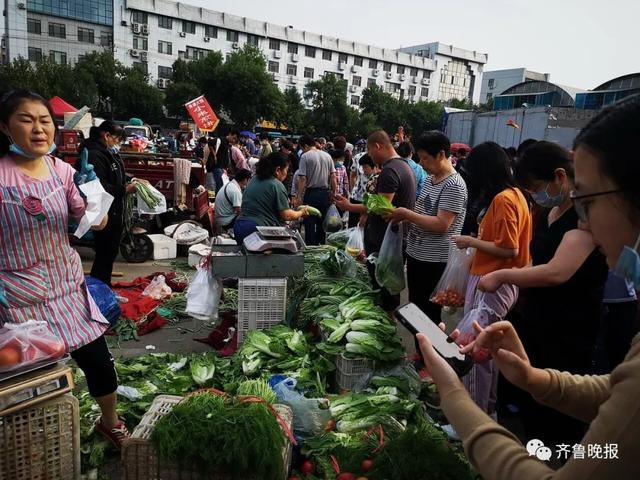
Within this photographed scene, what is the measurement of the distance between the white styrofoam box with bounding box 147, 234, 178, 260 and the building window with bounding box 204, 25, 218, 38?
186 feet

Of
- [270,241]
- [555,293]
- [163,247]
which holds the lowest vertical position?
[163,247]

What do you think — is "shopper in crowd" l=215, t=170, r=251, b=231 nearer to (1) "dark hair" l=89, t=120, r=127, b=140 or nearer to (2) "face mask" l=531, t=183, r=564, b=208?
(1) "dark hair" l=89, t=120, r=127, b=140

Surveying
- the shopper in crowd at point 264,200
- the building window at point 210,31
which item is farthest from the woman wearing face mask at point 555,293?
the building window at point 210,31

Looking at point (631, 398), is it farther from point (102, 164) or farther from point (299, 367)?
point (102, 164)

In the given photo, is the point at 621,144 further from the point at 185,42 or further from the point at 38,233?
the point at 185,42

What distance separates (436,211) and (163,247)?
5098 mm

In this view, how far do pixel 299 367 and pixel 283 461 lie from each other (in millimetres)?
1551

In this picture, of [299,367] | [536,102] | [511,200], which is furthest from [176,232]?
[536,102]

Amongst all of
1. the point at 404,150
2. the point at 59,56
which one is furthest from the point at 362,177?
the point at 59,56

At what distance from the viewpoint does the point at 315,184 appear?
766 centimetres

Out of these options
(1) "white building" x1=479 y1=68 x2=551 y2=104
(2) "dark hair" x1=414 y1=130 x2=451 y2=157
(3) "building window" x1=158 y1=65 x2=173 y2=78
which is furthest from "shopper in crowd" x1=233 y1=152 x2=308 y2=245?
(1) "white building" x1=479 y1=68 x2=551 y2=104

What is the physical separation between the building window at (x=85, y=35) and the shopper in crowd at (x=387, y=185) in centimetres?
5735

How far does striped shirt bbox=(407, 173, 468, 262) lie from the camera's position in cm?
365

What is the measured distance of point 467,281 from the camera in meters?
3.40
